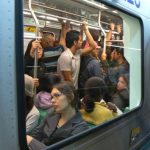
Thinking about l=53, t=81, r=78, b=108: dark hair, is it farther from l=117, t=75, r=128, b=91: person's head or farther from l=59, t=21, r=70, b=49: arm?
l=117, t=75, r=128, b=91: person's head

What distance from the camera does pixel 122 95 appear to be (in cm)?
362

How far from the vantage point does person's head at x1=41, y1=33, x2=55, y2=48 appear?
2.31m

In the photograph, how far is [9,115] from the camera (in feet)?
6.02

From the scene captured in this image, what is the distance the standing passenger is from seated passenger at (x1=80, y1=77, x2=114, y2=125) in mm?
183

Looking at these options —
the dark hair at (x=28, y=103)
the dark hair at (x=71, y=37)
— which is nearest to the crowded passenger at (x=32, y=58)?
the dark hair at (x=28, y=103)

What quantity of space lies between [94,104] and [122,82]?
0.72m

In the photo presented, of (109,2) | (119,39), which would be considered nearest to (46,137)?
(109,2)

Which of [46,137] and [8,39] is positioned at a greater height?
[8,39]

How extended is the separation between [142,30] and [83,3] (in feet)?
4.49

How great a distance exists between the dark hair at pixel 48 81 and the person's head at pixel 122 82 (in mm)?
1177

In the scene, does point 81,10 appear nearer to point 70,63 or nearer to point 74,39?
point 74,39

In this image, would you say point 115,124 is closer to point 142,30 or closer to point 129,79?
point 129,79

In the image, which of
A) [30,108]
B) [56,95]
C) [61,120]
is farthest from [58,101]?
[30,108]

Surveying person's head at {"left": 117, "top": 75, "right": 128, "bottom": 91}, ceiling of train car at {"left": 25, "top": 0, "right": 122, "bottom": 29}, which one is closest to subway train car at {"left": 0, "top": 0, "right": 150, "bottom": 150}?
ceiling of train car at {"left": 25, "top": 0, "right": 122, "bottom": 29}
